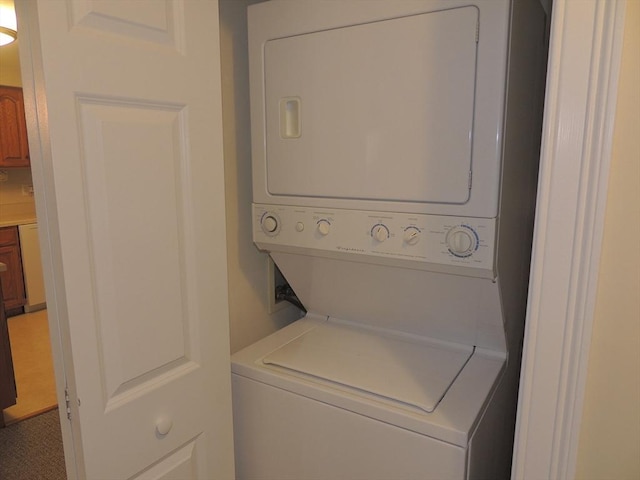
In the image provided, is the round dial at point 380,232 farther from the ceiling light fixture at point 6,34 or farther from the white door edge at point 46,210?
the ceiling light fixture at point 6,34

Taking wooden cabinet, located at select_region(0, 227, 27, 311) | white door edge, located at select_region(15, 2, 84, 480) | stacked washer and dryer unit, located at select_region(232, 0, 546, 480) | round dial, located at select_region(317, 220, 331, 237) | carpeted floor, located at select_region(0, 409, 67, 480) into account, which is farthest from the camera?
wooden cabinet, located at select_region(0, 227, 27, 311)

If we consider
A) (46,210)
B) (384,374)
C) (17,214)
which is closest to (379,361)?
(384,374)

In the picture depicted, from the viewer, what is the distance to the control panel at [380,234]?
4.06ft

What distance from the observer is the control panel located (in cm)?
124

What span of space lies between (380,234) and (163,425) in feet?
2.65

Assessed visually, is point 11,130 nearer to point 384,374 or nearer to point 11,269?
point 11,269

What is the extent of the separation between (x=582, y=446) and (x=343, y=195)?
0.88 meters

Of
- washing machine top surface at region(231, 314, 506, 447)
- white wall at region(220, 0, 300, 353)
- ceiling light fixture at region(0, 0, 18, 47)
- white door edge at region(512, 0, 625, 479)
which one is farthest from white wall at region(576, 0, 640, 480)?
ceiling light fixture at region(0, 0, 18, 47)

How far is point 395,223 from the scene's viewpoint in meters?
1.35

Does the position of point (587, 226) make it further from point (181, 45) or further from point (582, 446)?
point (181, 45)

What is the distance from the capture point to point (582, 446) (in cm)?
87

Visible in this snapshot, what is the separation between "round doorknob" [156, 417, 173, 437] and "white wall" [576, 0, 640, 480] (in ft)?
3.21

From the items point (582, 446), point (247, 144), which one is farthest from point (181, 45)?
point (582, 446)

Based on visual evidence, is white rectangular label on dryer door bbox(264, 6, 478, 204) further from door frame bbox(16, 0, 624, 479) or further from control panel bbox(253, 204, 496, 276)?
door frame bbox(16, 0, 624, 479)
